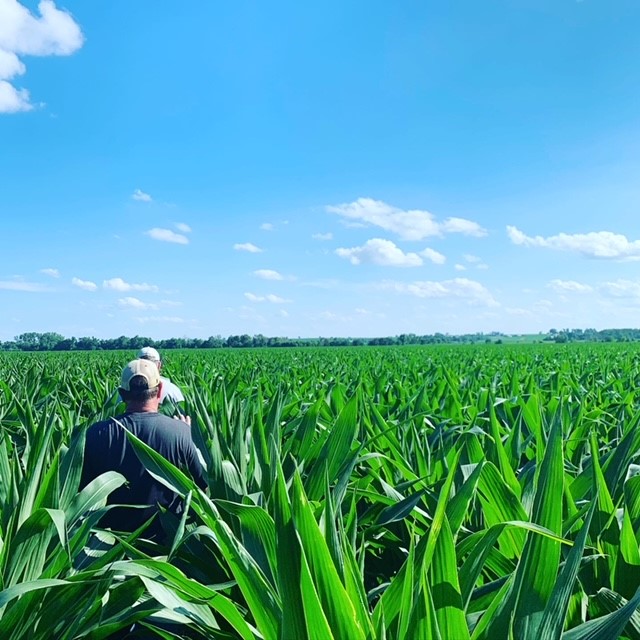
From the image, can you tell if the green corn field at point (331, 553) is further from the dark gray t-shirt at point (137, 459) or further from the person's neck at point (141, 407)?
the person's neck at point (141, 407)

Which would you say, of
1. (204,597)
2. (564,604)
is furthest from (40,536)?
(564,604)

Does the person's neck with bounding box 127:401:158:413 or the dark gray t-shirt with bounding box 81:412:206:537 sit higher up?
the person's neck with bounding box 127:401:158:413

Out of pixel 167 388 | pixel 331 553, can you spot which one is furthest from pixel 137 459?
pixel 167 388

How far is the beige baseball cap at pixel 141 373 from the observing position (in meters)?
3.46

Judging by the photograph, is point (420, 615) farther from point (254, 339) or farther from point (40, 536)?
point (254, 339)

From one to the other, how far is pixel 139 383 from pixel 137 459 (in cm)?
54

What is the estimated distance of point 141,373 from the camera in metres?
3.48

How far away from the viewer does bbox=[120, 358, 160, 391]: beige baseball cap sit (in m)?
3.46

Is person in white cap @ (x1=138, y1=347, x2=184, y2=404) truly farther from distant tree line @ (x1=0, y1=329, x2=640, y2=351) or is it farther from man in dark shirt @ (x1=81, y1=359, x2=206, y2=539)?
distant tree line @ (x1=0, y1=329, x2=640, y2=351)

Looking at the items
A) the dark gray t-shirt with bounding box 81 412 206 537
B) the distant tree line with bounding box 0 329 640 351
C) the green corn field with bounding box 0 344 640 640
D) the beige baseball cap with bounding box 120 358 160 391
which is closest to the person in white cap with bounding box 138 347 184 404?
the beige baseball cap with bounding box 120 358 160 391

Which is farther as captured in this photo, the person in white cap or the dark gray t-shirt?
the person in white cap

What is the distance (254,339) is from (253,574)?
83.0m

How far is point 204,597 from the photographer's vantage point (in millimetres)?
1462

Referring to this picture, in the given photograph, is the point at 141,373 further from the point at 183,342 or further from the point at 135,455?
the point at 183,342
